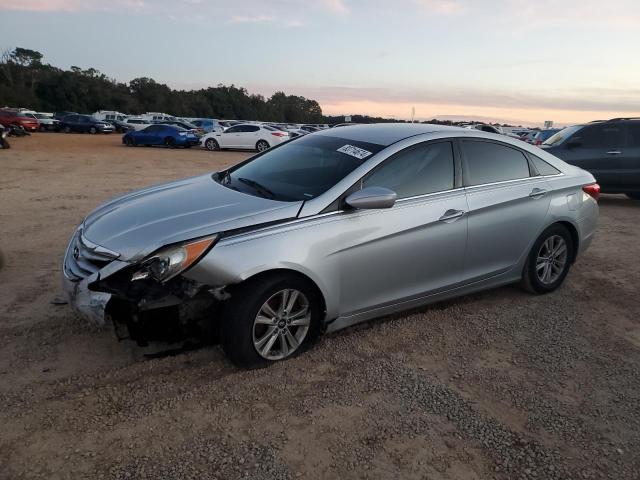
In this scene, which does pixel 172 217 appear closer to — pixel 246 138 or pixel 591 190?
pixel 591 190

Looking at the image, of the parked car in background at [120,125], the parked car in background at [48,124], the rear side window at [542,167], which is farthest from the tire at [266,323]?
the parked car in background at [120,125]

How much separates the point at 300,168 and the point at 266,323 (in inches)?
55.0

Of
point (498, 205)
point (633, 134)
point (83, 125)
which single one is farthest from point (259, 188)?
point (83, 125)

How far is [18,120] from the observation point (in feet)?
111

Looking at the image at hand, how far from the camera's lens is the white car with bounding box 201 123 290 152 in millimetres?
24656

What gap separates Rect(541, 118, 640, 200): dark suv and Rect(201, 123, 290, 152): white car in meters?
15.3

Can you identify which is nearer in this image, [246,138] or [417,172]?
[417,172]

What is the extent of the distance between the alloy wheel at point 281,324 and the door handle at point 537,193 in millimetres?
2439

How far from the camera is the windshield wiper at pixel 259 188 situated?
3827 millimetres

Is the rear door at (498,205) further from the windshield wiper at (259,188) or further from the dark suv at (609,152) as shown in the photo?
the dark suv at (609,152)

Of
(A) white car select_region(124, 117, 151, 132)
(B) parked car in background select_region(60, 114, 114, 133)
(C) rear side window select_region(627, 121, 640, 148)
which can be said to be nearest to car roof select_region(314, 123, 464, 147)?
(C) rear side window select_region(627, 121, 640, 148)

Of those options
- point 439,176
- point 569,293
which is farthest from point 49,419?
point 569,293

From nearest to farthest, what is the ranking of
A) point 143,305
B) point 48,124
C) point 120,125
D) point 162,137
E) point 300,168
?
1. point 143,305
2. point 300,168
3. point 162,137
4. point 48,124
5. point 120,125

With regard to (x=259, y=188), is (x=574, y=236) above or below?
below
